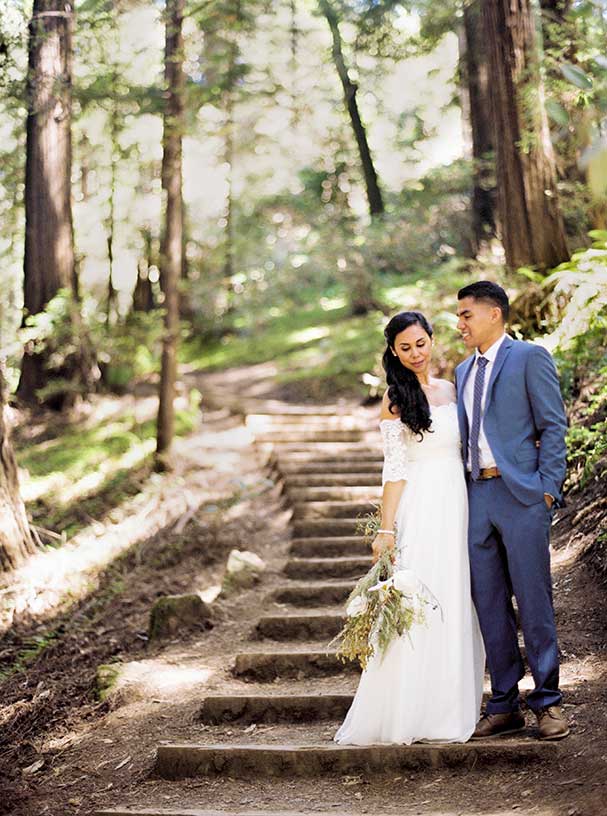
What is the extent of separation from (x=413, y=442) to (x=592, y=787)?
181 centimetres

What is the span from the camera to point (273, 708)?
5.41 m

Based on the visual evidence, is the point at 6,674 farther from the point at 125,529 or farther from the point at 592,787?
the point at 592,787

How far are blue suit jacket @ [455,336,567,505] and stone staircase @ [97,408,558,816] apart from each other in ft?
4.24

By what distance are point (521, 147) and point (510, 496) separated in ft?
17.4

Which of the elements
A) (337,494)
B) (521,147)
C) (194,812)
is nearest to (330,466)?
(337,494)

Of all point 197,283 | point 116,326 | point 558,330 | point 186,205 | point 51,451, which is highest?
point 186,205

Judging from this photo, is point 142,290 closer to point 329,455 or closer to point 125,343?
point 125,343

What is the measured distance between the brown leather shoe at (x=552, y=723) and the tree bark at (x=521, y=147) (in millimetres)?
5405

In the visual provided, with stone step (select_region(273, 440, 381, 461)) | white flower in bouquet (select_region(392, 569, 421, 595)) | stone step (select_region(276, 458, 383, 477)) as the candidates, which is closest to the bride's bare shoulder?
white flower in bouquet (select_region(392, 569, 421, 595))

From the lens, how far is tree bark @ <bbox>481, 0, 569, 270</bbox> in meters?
8.72

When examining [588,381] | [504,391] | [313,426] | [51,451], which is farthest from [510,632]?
[51,451]

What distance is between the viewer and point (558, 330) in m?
6.93

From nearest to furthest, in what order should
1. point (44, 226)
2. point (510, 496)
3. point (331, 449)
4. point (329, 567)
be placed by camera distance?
1. point (510, 496)
2. point (329, 567)
3. point (331, 449)
4. point (44, 226)

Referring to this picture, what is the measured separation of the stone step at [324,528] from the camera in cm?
838
